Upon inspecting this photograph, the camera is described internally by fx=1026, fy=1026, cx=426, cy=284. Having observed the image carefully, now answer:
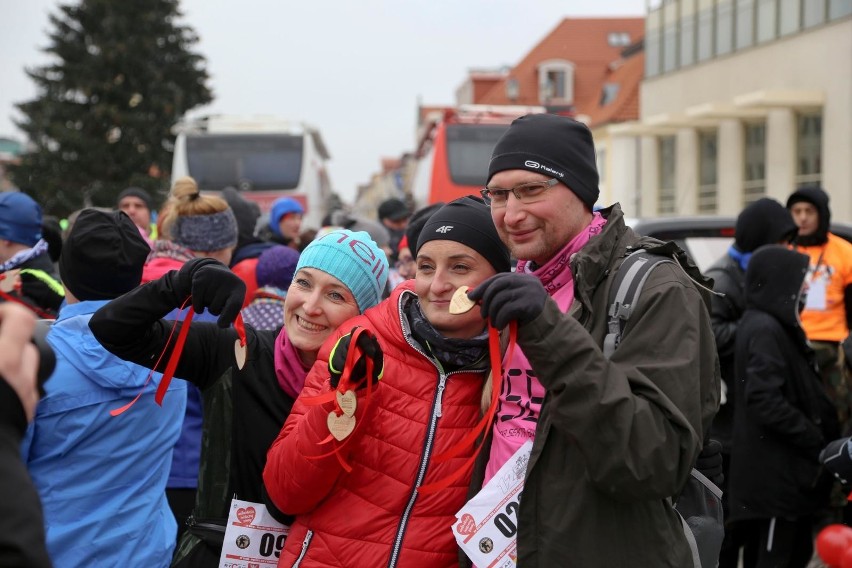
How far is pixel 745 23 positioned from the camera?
98.7 ft

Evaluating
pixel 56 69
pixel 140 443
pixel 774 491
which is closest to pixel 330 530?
pixel 140 443

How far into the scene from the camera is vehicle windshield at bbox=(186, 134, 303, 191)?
20000 millimetres

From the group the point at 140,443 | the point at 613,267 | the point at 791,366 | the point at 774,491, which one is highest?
the point at 613,267

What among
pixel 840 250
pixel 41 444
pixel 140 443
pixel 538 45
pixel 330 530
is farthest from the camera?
pixel 538 45

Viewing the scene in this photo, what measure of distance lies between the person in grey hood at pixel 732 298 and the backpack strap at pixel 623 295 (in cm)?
322

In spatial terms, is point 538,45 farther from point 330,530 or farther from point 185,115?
point 330,530

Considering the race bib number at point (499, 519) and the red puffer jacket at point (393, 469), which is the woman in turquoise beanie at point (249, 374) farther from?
the race bib number at point (499, 519)

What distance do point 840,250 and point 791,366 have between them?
2.08 m

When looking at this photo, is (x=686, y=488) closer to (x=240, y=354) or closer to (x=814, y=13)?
(x=240, y=354)

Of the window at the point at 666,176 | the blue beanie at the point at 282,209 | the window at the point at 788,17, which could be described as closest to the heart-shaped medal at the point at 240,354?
the blue beanie at the point at 282,209

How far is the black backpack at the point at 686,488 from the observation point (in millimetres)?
2367

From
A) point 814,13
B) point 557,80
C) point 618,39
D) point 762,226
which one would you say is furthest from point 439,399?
point 618,39

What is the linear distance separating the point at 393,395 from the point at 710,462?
35.4 inches

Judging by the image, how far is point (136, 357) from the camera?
2996 millimetres
